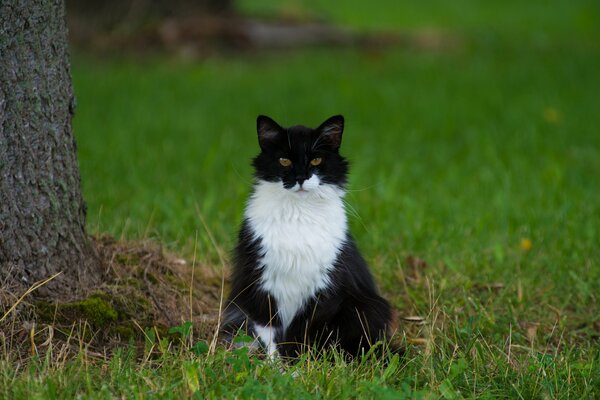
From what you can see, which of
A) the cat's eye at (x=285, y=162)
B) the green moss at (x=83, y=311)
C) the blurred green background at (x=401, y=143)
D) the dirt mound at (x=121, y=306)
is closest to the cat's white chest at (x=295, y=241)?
the cat's eye at (x=285, y=162)

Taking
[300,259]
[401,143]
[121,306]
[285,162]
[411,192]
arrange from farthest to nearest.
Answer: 1. [401,143]
2. [411,192]
3. [121,306]
4. [285,162]
5. [300,259]

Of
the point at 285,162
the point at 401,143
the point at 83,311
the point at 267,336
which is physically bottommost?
the point at 267,336

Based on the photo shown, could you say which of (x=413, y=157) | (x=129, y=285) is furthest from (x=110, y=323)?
(x=413, y=157)

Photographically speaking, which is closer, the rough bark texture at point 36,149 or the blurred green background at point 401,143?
the rough bark texture at point 36,149

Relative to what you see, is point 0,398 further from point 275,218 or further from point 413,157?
point 413,157

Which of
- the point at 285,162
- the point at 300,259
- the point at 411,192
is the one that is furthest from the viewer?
the point at 411,192

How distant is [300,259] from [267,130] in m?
0.68

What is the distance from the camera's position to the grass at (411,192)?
12.9 ft

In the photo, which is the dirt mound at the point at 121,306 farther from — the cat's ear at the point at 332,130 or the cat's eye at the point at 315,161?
the cat's ear at the point at 332,130

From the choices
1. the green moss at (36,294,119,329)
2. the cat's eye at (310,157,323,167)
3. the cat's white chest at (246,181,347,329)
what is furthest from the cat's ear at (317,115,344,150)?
the green moss at (36,294,119,329)

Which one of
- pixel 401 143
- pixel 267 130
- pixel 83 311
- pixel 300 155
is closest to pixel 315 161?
pixel 300 155

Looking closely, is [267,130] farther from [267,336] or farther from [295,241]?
[267,336]

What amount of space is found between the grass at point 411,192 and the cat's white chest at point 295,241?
37cm

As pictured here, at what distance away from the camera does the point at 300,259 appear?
4.25m
